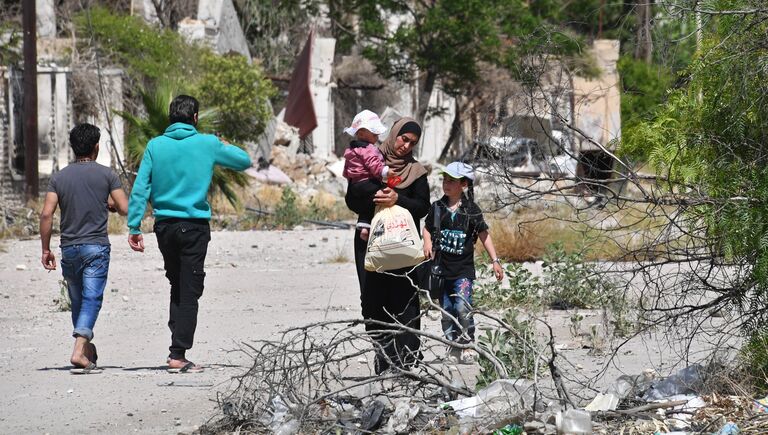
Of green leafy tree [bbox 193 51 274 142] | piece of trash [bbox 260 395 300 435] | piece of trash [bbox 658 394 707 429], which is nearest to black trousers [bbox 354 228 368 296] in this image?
piece of trash [bbox 260 395 300 435]

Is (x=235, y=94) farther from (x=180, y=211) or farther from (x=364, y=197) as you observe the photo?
(x=364, y=197)

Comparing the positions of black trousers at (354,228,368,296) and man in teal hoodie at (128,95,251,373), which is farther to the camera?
man in teal hoodie at (128,95,251,373)

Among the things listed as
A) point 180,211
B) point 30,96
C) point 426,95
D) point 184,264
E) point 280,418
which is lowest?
point 280,418

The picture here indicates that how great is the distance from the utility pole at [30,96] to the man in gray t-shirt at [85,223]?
1241cm

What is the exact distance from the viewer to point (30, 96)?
62.6 ft

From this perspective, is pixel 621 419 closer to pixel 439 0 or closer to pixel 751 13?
pixel 751 13

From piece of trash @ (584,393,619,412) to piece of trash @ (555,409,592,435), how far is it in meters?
0.39

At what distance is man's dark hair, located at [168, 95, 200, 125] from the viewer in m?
7.26

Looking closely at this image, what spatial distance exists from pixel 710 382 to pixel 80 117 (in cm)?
2060

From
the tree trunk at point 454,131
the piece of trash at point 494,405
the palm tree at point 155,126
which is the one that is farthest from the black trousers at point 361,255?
the tree trunk at point 454,131

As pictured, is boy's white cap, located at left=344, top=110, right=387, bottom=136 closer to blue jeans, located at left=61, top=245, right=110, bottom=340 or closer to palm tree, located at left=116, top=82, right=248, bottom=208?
blue jeans, located at left=61, top=245, right=110, bottom=340

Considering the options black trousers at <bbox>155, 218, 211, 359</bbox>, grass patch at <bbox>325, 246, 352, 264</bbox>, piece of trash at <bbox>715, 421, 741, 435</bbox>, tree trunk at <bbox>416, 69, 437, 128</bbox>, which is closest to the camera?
piece of trash at <bbox>715, 421, 741, 435</bbox>

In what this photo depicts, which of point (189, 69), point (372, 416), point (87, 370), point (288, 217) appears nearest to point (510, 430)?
point (372, 416)

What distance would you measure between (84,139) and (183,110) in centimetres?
69
